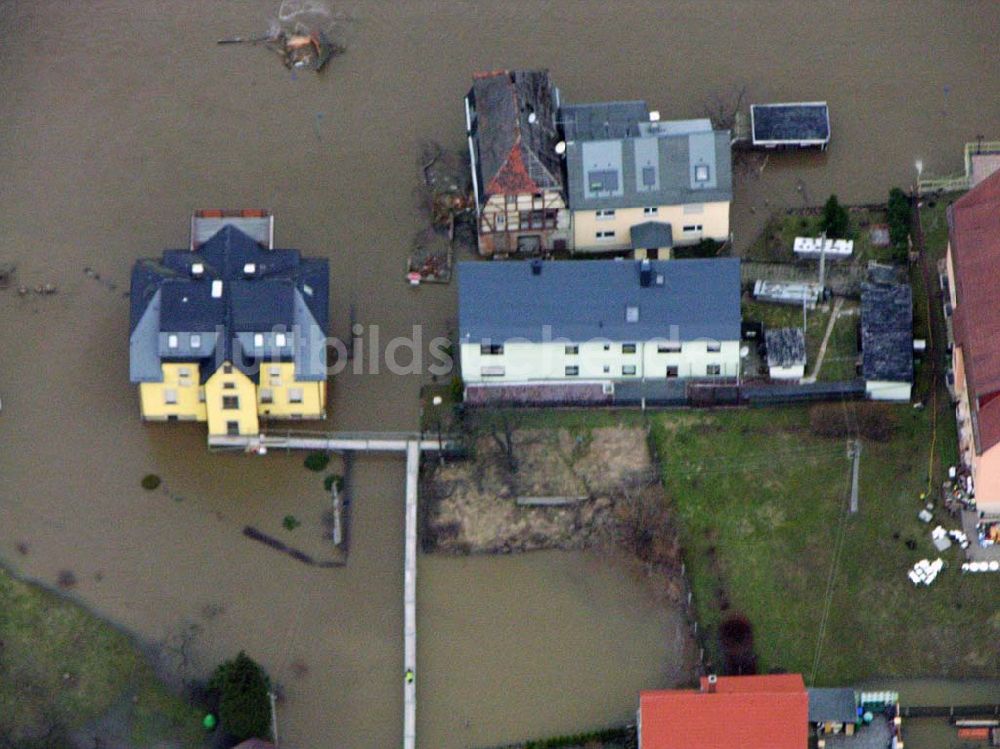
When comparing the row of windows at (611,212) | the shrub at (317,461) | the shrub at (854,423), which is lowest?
the shrub at (317,461)

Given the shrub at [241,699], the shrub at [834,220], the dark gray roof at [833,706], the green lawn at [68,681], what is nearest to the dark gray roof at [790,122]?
the shrub at [834,220]

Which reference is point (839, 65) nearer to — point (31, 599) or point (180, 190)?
point (180, 190)

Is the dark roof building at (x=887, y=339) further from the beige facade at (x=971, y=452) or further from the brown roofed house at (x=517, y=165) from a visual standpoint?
the brown roofed house at (x=517, y=165)

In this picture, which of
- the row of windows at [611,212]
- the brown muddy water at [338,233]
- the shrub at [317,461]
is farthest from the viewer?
the row of windows at [611,212]

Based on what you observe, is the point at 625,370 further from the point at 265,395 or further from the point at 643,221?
the point at 265,395

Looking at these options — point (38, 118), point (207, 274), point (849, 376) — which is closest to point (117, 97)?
point (38, 118)
